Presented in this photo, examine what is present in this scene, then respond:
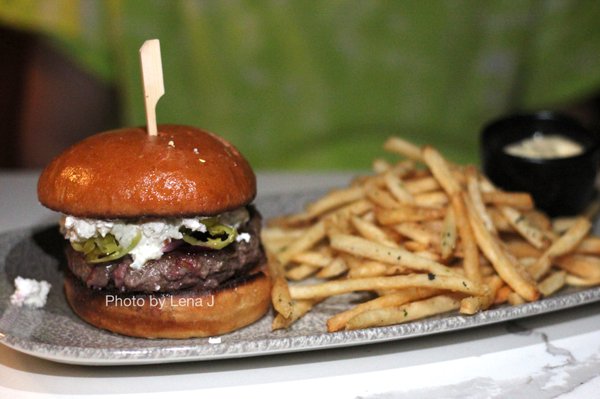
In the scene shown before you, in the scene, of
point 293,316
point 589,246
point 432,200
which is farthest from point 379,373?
point 589,246

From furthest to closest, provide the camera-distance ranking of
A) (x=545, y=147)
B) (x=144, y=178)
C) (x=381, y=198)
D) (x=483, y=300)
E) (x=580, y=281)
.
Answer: (x=545, y=147) < (x=381, y=198) < (x=580, y=281) < (x=483, y=300) < (x=144, y=178)

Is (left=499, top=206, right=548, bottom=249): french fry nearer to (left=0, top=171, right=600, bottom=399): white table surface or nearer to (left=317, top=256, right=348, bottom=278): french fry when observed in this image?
(left=0, top=171, right=600, bottom=399): white table surface

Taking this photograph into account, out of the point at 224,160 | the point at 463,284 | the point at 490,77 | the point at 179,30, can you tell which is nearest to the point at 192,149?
the point at 224,160

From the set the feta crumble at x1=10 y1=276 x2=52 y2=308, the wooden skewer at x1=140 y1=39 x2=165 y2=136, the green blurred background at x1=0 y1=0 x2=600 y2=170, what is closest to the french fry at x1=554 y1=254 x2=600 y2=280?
the wooden skewer at x1=140 y1=39 x2=165 y2=136

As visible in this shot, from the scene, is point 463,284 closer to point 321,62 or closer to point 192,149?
point 192,149

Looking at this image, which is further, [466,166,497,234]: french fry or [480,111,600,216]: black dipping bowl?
[480,111,600,216]: black dipping bowl

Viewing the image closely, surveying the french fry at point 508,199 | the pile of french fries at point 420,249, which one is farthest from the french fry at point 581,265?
the french fry at point 508,199

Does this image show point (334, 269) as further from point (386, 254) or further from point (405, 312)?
point (405, 312)
